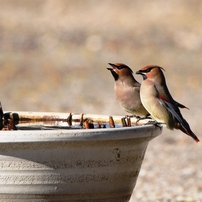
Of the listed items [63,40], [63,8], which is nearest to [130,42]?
[63,40]

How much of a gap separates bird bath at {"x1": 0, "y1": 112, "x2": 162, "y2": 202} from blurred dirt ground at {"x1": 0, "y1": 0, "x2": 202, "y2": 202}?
266 centimetres

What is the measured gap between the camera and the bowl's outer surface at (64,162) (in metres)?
4.21

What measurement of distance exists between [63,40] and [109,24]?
3135 millimetres

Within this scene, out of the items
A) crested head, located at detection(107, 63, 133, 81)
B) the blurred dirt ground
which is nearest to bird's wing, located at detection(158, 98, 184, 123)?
crested head, located at detection(107, 63, 133, 81)

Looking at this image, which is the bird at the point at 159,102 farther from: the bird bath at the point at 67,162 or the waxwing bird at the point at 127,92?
the bird bath at the point at 67,162

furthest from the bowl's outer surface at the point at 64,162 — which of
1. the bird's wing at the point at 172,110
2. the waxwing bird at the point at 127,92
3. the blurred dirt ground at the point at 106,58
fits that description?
the blurred dirt ground at the point at 106,58

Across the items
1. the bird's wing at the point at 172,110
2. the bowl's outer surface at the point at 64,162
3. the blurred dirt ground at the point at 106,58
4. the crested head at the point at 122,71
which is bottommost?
the bowl's outer surface at the point at 64,162

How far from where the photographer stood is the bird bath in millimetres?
4211

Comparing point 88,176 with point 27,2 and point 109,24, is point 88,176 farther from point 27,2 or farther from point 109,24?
point 27,2

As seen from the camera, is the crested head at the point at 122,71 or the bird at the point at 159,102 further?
the crested head at the point at 122,71

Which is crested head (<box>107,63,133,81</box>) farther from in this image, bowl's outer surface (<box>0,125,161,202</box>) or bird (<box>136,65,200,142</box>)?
bowl's outer surface (<box>0,125,161,202</box>)

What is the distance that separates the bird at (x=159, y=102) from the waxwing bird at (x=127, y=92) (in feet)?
0.56

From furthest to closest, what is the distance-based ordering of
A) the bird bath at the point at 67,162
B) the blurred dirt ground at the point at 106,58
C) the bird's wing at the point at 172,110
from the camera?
the blurred dirt ground at the point at 106,58 → the bird's wing at the point at 172,110 → the bird bath at the point at 67,162

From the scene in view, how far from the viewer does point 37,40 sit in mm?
23750
